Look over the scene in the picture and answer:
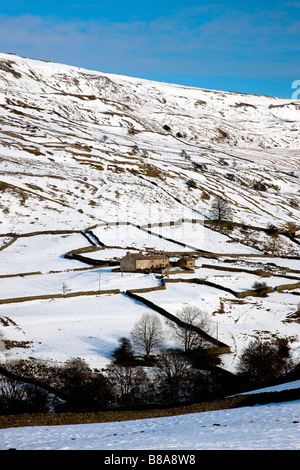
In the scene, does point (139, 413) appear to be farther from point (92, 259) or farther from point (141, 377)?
point (92, 259)

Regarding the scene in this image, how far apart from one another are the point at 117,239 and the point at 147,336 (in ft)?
158

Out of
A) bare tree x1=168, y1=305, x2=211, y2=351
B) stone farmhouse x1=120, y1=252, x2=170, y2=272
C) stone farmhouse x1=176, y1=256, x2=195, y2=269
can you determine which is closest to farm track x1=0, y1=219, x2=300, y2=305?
stone farmhouse x1=176, y1=256, x2=195, y2=269

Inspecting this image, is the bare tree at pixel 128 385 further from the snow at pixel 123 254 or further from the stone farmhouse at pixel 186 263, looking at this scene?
the stone farmhouse at pixel 186 263

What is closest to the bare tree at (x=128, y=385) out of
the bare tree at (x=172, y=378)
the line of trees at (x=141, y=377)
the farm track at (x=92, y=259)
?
the line of trees at (x=141, y=377)

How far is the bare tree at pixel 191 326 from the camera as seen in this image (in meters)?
38.7

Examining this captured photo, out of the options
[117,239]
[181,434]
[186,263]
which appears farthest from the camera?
[117,239]

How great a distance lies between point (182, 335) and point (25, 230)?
195 ft

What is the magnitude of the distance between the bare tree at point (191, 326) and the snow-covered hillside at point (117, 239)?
197 cm

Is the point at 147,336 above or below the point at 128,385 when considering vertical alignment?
above

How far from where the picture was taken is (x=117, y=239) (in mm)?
85062

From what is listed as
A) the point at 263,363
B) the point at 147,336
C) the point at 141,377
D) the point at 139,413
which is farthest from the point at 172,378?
the point at 263,363

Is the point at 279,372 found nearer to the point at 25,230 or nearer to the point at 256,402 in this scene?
the point at 256,402

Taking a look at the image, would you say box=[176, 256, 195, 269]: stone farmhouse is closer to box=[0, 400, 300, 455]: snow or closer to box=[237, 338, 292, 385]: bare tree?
box=[237, 338, 292, 385]: bare tree

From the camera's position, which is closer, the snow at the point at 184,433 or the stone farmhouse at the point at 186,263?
the snow at the point at 184,433
